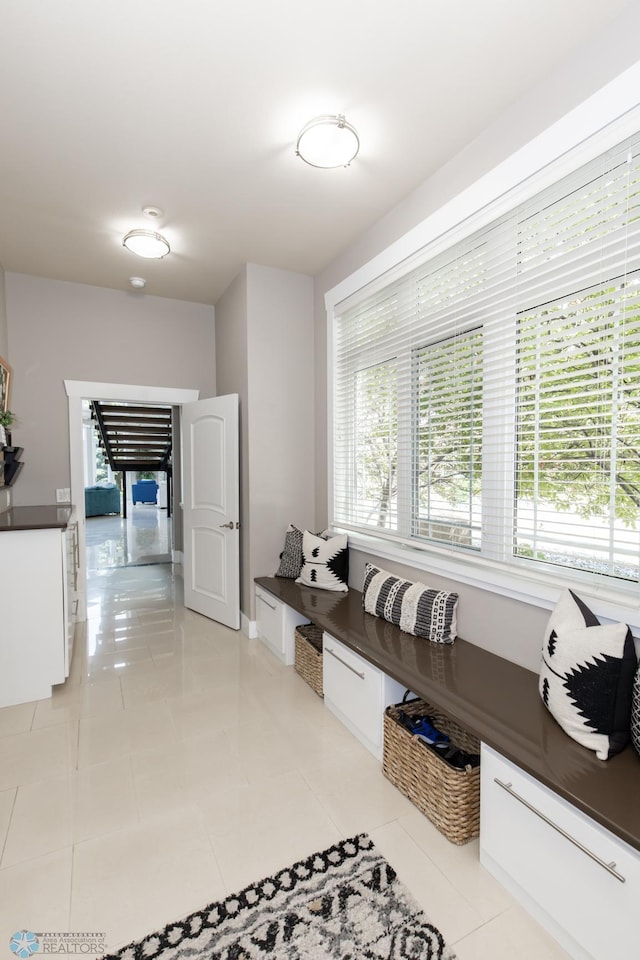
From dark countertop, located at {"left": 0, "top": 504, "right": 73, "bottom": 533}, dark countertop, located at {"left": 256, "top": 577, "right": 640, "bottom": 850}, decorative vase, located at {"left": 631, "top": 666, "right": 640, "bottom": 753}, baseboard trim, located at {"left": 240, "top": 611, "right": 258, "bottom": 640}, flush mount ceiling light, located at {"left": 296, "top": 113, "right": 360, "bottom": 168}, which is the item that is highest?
flush mount ceiling light, located at {"left": 296, "top": 113, "right": 360, "bottom": 168}

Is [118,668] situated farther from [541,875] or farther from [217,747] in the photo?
[541,875]

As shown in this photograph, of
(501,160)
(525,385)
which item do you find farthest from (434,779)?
(501,160)

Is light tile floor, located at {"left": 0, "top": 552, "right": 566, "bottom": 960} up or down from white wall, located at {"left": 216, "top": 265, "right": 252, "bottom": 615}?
down

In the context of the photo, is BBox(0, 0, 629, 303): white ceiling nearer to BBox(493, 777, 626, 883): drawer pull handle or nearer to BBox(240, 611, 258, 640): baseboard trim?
BBox(493, 777, 626, 883): drawer pull handle

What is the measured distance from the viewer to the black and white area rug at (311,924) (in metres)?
1.31

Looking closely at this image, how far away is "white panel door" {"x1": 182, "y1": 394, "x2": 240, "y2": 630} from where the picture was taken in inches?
147

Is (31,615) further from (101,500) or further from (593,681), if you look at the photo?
(101,500)

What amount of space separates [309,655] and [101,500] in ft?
32.7

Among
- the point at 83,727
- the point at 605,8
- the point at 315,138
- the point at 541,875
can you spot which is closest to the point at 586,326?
the point at 605,8

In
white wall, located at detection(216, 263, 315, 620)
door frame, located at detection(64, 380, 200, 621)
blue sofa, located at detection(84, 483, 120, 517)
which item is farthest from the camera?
blue sofa, located at detection(84, 483, 120, 517)

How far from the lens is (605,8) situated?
5.14 ft

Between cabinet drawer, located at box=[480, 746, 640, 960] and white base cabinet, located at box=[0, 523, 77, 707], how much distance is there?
247 centimetres

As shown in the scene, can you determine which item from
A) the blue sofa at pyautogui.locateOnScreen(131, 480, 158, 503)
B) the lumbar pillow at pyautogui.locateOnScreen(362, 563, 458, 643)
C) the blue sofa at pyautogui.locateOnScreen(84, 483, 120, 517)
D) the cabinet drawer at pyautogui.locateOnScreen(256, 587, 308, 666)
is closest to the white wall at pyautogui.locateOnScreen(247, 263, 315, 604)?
the cabinet drawer at pyautogui.locateOnScreen(256, 587, 308, 666)

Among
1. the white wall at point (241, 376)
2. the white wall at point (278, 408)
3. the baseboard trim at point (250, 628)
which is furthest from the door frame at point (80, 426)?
the baseboard trim at point (250, 628)
